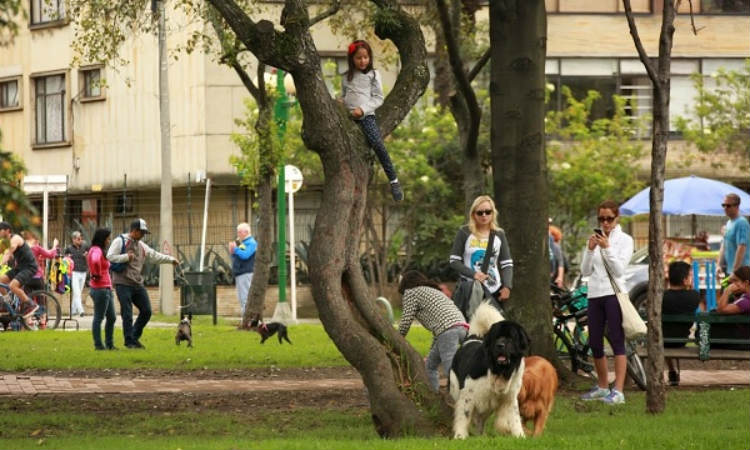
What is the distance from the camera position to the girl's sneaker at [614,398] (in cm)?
1480

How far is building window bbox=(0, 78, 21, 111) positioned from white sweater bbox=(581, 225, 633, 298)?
1377 inches

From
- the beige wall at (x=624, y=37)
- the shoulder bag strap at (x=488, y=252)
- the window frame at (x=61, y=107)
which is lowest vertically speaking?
the shoulder bag strap at (x=488, y=252)

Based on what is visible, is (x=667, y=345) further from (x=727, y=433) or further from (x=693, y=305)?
(x=727, y=433)

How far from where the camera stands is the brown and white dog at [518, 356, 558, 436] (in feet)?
39.5

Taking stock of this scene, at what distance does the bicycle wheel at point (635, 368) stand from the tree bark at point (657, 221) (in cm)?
258

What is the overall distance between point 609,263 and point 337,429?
3.46 m

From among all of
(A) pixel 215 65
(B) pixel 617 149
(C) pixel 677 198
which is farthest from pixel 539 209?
(A) pixel 215 65

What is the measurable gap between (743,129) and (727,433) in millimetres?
33224

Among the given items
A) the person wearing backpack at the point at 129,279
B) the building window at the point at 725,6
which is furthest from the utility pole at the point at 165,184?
the building window at the point at 725,6

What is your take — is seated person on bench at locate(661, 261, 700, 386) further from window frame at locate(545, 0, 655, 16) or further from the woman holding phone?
window frame at locate(545, 0, 655, 16)

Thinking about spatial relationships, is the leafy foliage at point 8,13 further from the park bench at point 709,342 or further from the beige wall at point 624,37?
the beige wall at point 624,37

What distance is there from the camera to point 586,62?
1753 inches

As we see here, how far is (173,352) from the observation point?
2181 centimetres

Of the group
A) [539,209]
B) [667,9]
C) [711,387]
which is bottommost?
[711,387]
